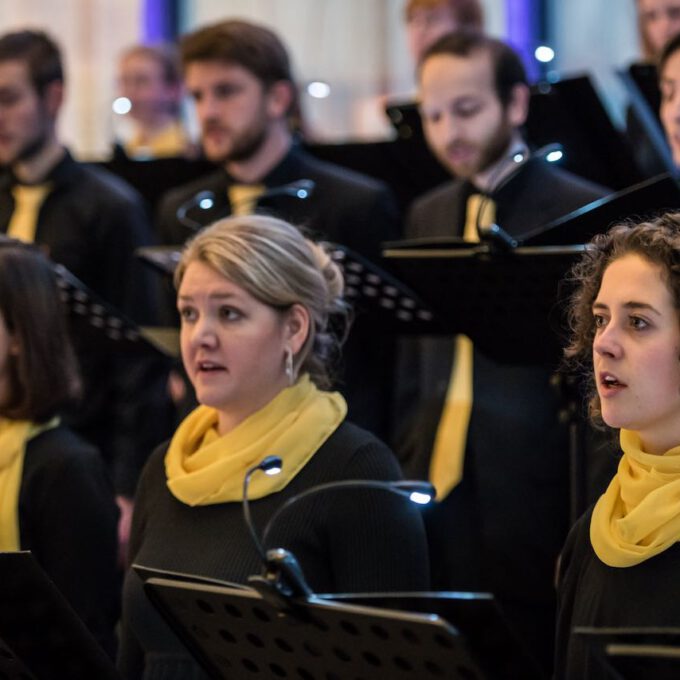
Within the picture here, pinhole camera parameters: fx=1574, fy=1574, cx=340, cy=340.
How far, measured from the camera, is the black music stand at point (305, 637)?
1.72 meters

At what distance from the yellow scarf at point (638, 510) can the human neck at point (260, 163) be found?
1971mm

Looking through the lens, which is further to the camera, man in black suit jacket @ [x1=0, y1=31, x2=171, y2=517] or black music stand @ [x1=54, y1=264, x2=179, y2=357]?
man in black suit jacket @ [x1=0, y1=31, x2=171, y2=517]

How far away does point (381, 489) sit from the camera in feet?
8.12

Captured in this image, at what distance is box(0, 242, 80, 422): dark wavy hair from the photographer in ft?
10.2

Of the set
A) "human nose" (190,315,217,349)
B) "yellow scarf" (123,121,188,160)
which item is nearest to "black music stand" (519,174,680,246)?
"human nose" (190,315,217,349)

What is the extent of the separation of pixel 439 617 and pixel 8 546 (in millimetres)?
1492

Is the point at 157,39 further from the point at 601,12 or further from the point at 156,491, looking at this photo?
the point at 156,491

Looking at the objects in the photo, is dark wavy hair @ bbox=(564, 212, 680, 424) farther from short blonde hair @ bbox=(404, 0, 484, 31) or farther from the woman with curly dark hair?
short blonde hair @ bbox=(404, 0, 484, 31)

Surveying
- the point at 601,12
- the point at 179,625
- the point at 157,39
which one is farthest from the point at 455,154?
the point at 157,39

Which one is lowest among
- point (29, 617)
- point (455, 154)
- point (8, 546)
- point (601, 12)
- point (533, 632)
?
point (533, 632)

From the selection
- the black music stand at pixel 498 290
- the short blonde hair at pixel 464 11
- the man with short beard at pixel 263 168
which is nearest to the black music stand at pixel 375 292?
the black music stand at pixel 498 290

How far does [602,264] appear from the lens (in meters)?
2.35

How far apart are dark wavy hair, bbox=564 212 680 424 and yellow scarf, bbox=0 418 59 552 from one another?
1099 millimetres

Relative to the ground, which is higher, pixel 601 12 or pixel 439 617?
pixel 601 12
